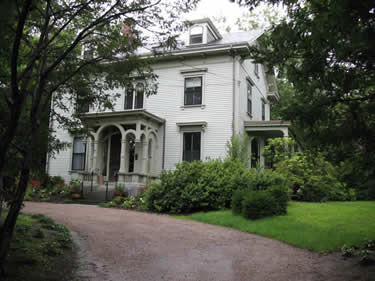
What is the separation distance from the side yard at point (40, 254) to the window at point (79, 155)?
12.7 meters

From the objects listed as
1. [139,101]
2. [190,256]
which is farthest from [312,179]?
[139,101]

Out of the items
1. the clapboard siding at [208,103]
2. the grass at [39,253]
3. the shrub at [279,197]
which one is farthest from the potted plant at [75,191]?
the shrub at [279,197]

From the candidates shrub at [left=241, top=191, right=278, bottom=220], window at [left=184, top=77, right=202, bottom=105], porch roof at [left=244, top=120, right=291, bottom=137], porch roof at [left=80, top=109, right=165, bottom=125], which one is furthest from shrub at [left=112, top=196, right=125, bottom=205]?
porch roof at [left=244, top=120, right=291, bottom=137]

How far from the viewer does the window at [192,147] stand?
64.2 ft

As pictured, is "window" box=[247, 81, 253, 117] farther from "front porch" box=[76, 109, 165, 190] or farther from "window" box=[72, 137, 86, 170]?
"window" box=[72, 137, 86, 170]

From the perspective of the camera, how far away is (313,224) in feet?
34.4

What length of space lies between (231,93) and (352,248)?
40.0 ft

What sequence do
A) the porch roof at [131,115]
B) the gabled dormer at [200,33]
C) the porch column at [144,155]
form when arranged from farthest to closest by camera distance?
the gabled dormer at [200,33] → the porch column at [144,155] → the porch roof at [131,115]

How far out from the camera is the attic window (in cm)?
2188

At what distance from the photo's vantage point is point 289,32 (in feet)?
19.6

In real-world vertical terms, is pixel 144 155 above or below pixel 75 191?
above

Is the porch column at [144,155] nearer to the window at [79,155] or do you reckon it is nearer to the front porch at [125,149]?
the front porch at [125,149]

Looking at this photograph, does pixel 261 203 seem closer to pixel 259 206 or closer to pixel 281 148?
pixel 259 206

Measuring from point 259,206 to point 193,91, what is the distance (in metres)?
10.1
